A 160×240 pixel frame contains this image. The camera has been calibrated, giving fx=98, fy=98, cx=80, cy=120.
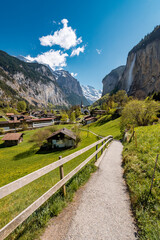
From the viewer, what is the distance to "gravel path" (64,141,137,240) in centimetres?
233

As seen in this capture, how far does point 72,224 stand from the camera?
100.0 inches

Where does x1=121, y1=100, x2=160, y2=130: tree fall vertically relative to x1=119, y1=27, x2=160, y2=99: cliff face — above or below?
below

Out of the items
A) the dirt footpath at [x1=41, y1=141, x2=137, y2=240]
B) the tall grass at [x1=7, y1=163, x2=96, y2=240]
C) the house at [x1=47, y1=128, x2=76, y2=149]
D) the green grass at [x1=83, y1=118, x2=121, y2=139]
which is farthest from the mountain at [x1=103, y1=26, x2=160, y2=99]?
the tall grass at [x1=7, y1=163, x2=96, y2=240]

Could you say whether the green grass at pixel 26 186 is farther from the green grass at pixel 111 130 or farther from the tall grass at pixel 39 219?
the green grass at pixel 111 130

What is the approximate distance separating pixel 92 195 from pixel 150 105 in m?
26.2

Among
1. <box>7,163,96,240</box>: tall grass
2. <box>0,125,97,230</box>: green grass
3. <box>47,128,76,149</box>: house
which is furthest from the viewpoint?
<box>47,128,76,149</box>: house

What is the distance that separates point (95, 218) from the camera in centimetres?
276

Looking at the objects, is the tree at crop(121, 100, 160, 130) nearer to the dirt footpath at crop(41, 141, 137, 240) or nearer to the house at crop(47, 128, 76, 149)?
the house at crop(47, 128, 76, 149)

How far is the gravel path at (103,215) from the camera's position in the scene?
7.64ft

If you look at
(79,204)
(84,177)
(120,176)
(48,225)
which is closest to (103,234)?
(79,204)

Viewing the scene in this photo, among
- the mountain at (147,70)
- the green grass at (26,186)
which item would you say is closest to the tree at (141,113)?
the green grass at (26,186)

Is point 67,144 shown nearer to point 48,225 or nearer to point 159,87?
point 48,225

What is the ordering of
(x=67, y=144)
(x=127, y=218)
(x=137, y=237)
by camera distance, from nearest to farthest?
(x=137, y=237) → (x=127, y=218) → (x=67, y=144)

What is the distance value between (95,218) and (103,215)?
0.93ft
